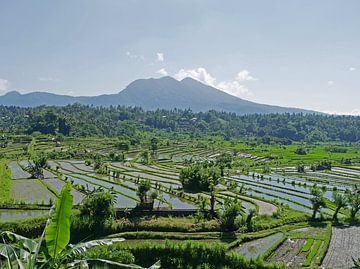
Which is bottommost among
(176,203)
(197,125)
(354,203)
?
(176,203)

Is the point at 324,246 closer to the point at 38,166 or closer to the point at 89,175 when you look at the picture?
the point at 89,175

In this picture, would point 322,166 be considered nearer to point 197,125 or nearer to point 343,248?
point 343,248

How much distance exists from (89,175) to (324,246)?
1261 inches

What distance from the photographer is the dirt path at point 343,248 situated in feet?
67.4

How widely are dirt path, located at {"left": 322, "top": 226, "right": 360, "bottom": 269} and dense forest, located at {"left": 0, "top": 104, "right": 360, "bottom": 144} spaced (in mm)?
85146

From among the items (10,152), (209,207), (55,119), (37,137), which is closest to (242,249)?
(209,207)

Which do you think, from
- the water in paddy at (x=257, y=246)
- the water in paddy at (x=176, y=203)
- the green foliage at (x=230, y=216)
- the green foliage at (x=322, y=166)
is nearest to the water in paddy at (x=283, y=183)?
the green foliage at (x=322, y=166)

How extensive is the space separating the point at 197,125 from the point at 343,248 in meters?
126

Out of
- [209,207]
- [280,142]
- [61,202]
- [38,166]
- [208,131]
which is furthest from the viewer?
[208,131]

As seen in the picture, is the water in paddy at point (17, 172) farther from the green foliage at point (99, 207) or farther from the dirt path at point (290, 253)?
the dirt path at point (290, 253)

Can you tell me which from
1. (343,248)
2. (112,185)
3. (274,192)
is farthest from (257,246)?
(112,185)

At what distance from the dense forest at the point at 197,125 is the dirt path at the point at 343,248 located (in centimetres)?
8515

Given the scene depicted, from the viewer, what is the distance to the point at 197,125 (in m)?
149

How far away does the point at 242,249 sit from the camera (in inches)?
874
